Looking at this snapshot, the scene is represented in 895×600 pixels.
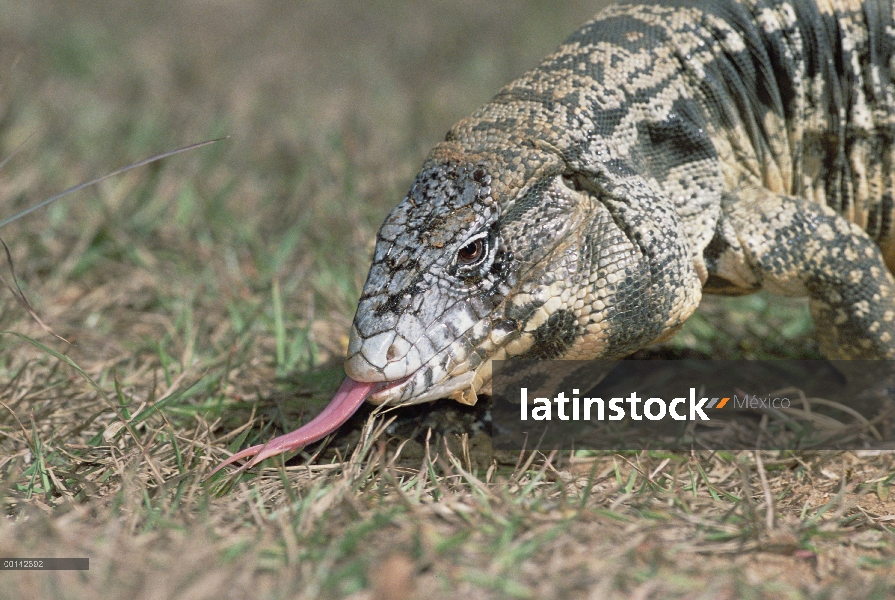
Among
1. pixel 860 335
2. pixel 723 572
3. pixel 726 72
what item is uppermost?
pixel 726 72

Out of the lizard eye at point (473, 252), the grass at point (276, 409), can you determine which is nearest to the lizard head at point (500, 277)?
the lizard eye at point (473, 252)

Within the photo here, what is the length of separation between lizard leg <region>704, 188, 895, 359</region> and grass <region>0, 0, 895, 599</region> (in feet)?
1.87

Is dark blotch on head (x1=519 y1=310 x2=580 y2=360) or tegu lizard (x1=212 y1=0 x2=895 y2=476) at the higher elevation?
tegu lizard (x1=212 y1=0 x2=895 y2=476)

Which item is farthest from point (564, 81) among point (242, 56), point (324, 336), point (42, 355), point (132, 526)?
point (242, 56)

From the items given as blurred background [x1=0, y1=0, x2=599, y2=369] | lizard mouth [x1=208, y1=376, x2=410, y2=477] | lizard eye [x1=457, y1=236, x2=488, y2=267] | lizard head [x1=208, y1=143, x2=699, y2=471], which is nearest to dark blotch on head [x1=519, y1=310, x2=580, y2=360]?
lizard head [x1=208, y1=143, x2=699, y2=471]

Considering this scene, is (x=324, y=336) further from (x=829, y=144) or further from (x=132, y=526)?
(x=829, y=144)

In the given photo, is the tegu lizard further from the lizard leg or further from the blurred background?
the blurred background

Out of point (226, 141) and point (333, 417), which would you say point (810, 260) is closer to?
point (333, 417)

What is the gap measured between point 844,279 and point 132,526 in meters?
2.75

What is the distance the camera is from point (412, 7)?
10586mm

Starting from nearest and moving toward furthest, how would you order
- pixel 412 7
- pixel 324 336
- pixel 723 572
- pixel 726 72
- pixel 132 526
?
pixel 723 572, pixel 132 526, pixel 726 72, pixel 324 336, pixel 412 7

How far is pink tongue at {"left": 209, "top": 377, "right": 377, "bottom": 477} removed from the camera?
9.87 ft

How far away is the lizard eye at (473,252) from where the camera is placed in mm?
3074

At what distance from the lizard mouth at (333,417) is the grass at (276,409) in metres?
0.09
